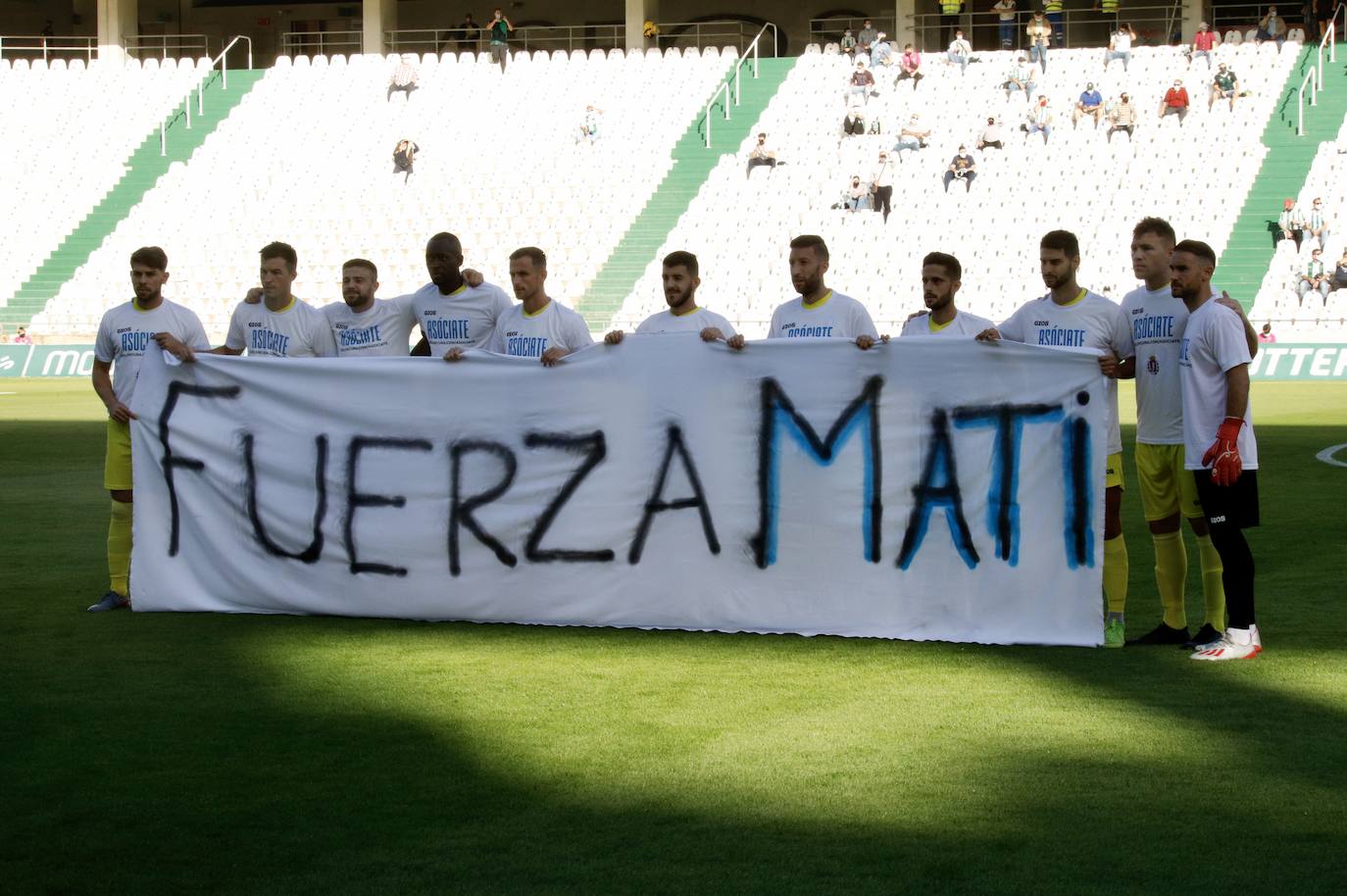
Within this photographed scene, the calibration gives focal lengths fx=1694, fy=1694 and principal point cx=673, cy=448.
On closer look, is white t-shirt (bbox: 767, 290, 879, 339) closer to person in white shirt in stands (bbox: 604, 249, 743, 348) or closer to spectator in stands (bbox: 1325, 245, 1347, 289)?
person in white shirt in stands (bbox: 604, 249, 743, 348)

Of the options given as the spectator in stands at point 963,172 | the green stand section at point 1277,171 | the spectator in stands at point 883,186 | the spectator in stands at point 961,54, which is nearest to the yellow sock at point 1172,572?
the green stand section at point 1277,171

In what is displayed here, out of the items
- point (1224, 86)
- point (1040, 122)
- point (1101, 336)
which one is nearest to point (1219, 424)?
point (1101, 336)

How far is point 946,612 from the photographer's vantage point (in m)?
7.41

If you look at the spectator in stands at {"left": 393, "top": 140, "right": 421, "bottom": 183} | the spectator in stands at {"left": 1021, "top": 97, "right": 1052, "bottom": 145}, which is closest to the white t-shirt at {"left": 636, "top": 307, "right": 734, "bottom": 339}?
the spectator in stands at {"left": 1021, "top": 97, "right": 1052, "bottom": 145}

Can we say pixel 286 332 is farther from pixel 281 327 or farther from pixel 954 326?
pixel 954 326

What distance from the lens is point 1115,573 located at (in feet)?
24.1

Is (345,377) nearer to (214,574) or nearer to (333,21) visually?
(214,574)

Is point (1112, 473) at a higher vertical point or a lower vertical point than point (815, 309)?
lower

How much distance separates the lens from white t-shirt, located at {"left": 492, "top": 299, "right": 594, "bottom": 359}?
8320 millimetres

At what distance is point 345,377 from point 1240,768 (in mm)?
4717

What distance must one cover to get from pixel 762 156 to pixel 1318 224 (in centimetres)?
1120

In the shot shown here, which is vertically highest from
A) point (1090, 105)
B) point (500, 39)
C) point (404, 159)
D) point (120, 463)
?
point (500, 39)


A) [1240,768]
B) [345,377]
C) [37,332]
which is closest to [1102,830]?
[1240,768]

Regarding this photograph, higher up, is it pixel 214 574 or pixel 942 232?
pixel 942 232
